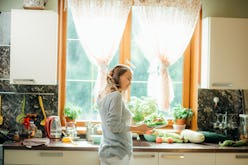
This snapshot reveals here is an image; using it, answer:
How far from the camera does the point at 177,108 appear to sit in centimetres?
422

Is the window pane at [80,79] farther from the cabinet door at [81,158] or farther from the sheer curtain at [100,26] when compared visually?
the cabinet door at [81,158]

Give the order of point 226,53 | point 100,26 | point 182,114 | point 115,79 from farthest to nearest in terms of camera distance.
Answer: point 182,114 → point 100,26 → point 226,53 → point 115,79

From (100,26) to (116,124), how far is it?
1.28 meters

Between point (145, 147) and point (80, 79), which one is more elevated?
point (80, 79)

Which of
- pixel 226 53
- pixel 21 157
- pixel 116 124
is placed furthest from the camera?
pixel 226 53

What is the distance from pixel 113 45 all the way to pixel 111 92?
1.02 metres

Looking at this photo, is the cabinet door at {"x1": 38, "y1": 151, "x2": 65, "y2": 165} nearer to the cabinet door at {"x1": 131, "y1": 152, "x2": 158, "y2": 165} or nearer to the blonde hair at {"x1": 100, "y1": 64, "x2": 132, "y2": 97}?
the cabinet door at {"x1": 131, "y1": 152, "x2": 158, "y2": 165}

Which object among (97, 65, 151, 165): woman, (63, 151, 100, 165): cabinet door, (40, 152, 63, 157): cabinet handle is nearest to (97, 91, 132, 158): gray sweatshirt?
(97, 65, 151, 165): woman

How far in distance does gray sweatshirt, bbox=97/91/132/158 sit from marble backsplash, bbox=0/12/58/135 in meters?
0.94

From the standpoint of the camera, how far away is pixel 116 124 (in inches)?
120

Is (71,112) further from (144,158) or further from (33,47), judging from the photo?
(144,158)

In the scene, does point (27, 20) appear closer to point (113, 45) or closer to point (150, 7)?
point (113, 45)

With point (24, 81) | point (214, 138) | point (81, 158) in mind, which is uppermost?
point (24, 81)

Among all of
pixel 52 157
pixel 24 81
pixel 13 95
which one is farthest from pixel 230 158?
pixel 13 95
